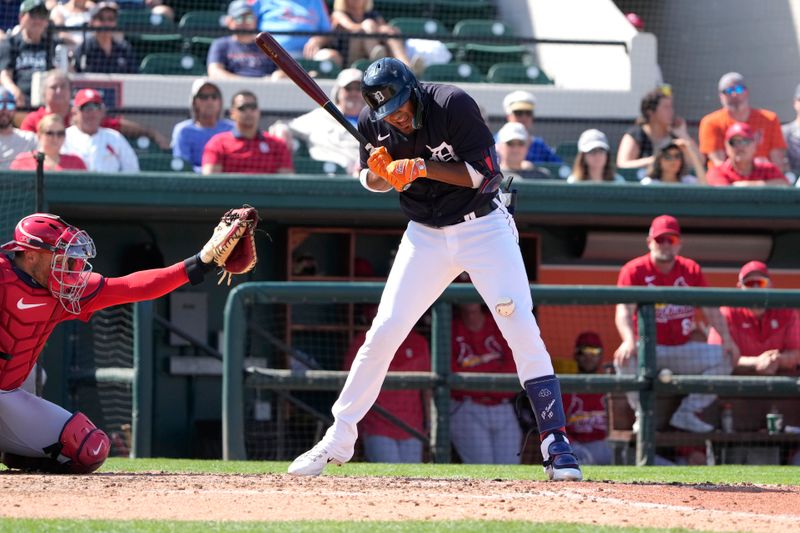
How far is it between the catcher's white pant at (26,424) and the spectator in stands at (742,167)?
19.1ft

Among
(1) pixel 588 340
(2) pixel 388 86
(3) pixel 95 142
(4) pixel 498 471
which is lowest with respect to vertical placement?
(4) pixel 498 471

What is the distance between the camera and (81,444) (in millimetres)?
5633

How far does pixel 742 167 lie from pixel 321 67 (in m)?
3.49

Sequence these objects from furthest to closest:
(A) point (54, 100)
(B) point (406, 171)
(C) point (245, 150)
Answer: (A) point (54, 100), (C) point (245, 150), (B) point (406, 171)

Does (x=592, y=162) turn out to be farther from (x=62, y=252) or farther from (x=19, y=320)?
(x=19, y=320)

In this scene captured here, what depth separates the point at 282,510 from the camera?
173 inches

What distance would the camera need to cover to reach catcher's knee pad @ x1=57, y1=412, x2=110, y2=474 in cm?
563

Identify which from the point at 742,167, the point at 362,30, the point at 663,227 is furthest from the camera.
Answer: the point at 362,30

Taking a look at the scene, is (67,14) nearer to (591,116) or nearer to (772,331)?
(591,116)

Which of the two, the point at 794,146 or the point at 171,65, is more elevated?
the point at 171,65

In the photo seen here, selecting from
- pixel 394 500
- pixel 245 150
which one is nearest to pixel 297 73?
pixel 394 500

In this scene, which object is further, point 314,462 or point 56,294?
point 56,294

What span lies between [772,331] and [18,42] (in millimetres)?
6084

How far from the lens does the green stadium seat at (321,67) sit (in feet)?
36.6
